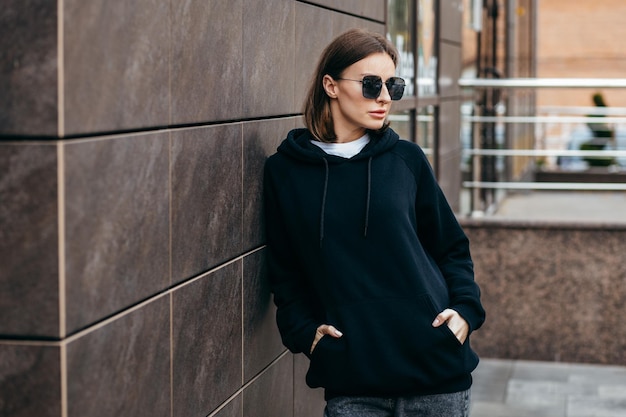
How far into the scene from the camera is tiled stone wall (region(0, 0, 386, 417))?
237cm

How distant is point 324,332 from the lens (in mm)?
3426

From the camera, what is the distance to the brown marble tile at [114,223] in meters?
2.44

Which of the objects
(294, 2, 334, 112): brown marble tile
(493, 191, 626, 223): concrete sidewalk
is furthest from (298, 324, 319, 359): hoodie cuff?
(493, 191, 626, 223): concrete sidewalk

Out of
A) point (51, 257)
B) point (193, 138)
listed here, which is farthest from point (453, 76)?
point (51, 257)

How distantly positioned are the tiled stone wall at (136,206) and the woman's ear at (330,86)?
0.89ft

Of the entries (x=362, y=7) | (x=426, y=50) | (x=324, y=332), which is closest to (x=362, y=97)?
(x=324, y=332)

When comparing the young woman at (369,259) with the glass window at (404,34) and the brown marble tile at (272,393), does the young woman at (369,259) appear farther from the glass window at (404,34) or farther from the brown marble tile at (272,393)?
the glass window at (404,34)

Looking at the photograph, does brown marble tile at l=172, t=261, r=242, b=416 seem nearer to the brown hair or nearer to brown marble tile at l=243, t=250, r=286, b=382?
brown marble tile at l=243, t=250, r=286, b=382

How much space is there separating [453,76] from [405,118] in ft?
6.74

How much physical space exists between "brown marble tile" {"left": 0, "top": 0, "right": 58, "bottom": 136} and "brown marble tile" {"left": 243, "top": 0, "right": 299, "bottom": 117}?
141cm

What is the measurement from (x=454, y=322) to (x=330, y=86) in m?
0.85

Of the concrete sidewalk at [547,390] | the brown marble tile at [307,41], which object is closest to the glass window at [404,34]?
the brown marble tile at [307,41]

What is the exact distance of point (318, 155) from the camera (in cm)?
352

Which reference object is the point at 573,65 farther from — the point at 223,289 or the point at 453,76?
the point at 223,289
